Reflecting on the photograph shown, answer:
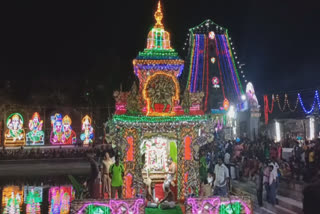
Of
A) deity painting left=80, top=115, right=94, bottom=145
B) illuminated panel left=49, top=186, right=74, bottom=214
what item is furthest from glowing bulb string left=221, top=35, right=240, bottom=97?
illuminated panel left=49, top=186, right=74, bottom=214

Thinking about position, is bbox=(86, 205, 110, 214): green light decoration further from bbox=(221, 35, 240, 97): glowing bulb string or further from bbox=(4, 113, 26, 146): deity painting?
bbox=(4, 113, 26, 146): deity painting

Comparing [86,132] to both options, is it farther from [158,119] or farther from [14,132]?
[158,119]

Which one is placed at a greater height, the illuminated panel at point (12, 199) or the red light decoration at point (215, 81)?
the red light decoration at point (215, 81)

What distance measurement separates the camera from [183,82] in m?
37.6

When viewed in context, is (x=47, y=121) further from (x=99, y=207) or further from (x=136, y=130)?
(x=99, y=207)

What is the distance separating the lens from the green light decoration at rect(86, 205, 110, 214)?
26.3 ft

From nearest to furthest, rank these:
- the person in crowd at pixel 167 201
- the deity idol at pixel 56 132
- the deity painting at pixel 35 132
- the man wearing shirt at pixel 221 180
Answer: the man wearing shirt at pixel 221 180 → the person in crowd at pixel 167 201 → the deity painting at pixel 35 132 → the deity idol at pixel 56 132

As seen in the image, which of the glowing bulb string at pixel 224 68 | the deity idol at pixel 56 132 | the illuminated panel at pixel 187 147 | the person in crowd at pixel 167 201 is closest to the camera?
the person in crowd at pixel 167 201

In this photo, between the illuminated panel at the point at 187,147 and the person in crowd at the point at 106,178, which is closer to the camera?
the person in crowd at the point at 106,178

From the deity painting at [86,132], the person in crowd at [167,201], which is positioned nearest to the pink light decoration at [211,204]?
the person in crowd at [167,201]

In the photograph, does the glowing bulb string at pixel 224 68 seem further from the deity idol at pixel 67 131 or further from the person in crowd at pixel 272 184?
the person in crowd at pixel 272 184

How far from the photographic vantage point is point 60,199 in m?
12.7

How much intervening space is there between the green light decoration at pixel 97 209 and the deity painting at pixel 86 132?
1314 inches

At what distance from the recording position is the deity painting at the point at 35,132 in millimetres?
39312
